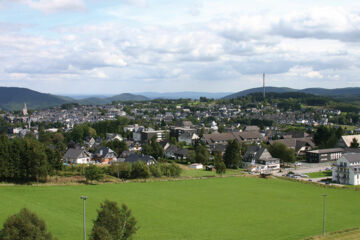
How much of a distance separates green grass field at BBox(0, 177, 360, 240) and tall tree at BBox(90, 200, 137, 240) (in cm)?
421

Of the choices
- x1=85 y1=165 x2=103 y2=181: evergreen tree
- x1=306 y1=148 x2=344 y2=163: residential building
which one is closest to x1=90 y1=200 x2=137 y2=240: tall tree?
x1=85 y1=165 x2=103 y2=181: evergreen tree

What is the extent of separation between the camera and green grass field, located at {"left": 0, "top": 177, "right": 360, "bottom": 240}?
20.8 meters

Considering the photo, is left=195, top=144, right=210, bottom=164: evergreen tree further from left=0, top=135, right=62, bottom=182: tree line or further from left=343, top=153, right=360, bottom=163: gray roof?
left=0, top=135, right=62, bottom=182: tree line

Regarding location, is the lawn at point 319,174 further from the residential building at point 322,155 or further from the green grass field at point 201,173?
the residential building at point 322,155

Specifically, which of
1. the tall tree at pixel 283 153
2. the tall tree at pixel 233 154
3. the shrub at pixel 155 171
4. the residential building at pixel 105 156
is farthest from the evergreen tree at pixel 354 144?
the residential building at pixel 105 156

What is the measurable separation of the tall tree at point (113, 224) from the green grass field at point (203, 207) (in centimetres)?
421

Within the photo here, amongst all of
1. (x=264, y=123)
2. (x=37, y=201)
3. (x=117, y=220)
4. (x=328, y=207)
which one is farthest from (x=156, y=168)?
(x=264, y=123)

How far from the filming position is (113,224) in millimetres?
14547

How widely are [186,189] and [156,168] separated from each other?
722 cm

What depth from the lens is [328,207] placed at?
2786 cm

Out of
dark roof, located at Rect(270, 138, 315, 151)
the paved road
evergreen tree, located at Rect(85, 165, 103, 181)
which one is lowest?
the paved road

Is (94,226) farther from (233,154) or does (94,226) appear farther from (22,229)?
(233,154)

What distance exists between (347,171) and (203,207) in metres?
22.1

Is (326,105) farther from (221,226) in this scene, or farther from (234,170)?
(221,226)
